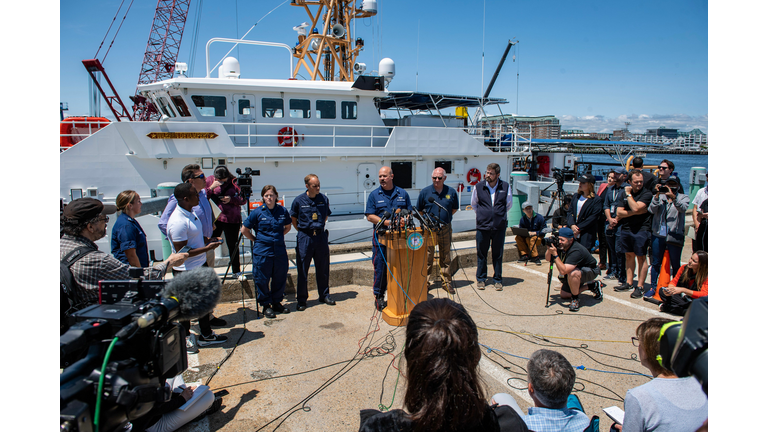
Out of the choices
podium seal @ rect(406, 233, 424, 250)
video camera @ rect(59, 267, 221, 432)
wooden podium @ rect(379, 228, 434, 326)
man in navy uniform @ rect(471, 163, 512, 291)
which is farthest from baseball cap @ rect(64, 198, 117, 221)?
man in navy uniform @ rect(471, 163, 512, 291)

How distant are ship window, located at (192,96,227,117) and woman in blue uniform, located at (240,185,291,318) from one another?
639 cm

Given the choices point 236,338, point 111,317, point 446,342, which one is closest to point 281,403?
point 236,338

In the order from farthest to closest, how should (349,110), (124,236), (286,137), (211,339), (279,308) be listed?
(349,110)
(286,137)
(279,308)
(211,339)
(124,236)

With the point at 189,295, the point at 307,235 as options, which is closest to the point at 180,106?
the point at 307,235

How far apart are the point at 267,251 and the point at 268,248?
0.04 m

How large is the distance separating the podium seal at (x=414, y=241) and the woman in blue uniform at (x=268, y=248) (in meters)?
1.47

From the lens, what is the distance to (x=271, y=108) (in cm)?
1036

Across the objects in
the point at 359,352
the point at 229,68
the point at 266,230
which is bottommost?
the point at 359,352

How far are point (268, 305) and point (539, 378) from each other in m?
3.54

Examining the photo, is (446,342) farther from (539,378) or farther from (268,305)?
(268,305)

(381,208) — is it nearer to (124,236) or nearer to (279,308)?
(279,308)

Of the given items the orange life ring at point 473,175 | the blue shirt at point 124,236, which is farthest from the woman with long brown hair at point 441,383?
the orange life ring at point 473,175

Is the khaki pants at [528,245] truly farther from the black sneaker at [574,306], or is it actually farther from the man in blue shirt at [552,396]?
the man in blue shirt at [552,396]

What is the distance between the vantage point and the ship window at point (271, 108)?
404 inches
